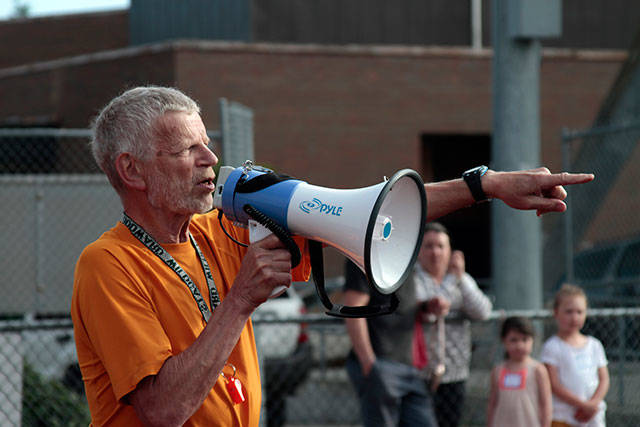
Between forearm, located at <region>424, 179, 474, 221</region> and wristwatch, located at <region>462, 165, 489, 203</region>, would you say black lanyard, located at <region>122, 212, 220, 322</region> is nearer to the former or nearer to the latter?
forearm, located at <region>424, 179, 474, 221</region>

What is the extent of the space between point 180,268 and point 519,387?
135 inches

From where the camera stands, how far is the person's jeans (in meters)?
5.02

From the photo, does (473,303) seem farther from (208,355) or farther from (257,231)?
(208,355)

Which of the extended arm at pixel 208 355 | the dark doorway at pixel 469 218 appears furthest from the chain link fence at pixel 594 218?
the dark doorway at pixel 469 218

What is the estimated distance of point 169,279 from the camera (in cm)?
221

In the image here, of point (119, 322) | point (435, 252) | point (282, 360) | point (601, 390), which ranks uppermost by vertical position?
point (119, 322)

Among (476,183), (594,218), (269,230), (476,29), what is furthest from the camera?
(476,29)

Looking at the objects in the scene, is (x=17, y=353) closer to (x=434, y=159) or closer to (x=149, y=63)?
(x=149, y=63)

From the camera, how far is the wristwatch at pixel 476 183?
2396 millimetres

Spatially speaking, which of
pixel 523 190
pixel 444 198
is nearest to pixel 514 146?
pixel 444 198

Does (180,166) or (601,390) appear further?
(601,390)

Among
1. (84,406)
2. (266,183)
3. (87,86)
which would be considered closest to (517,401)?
(84,406)

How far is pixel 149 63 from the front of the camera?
18844 mm

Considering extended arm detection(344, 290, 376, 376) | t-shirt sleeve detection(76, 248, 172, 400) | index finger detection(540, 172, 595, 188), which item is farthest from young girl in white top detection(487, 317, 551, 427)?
t-shirt sleeve detection(76, 248, 172, 400)
